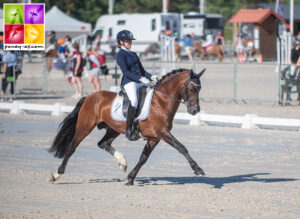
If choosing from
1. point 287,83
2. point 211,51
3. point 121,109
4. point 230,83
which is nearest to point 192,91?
point 121,109

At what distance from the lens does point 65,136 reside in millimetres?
11398

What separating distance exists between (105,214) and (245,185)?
2775 mm

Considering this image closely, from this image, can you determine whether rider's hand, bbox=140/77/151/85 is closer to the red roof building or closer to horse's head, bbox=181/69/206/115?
horse's head, bbox=181/69/206/115

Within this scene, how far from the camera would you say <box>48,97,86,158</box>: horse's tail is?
11.3m

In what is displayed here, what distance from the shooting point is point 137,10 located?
226 ft

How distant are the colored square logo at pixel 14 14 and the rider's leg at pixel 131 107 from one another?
511 cm

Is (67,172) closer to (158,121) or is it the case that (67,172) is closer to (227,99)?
(158,121)

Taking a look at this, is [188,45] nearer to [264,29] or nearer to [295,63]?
[264,29]

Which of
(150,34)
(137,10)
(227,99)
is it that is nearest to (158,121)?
(227,99)

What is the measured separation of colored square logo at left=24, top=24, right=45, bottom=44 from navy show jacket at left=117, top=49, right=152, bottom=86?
4.68 meters

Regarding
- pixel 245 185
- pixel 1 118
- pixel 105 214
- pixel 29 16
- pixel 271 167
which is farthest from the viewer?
pixel 1 118

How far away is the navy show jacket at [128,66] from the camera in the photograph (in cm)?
1063

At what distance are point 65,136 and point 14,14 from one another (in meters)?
4.77

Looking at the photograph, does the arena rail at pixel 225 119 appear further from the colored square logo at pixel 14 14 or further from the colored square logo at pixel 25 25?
the colored square logo at pixel 14 14
